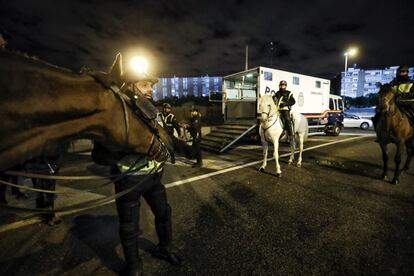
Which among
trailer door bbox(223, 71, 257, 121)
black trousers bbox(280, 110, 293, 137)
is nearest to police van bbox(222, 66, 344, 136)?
trailer door bbox(223, 71, 257, 121)

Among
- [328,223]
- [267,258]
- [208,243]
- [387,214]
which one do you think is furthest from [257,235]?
[387,214]

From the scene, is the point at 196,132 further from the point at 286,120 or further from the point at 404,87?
the point at 404,87

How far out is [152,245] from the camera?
2.96 meters

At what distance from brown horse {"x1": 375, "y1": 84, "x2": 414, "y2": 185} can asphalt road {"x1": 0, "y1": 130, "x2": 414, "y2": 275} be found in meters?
0.80

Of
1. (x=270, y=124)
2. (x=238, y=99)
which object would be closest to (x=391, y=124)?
(x=270, y=124)

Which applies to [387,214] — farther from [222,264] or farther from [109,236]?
[109,236]

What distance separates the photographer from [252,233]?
3203 mm

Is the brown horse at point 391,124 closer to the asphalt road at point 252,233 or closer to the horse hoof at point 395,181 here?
the horse hoof at point 395,181

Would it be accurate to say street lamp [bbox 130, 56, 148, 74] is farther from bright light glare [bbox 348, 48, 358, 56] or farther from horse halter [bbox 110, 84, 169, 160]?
bright light glare [bbox 348, 48, 358, 56]

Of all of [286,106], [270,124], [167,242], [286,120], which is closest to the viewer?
[167,242]

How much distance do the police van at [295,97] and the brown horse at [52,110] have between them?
9800 millimetres

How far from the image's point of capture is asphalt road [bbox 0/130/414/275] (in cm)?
252

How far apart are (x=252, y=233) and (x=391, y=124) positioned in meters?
5.01

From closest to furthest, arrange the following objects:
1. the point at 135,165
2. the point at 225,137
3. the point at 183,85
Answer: the point at 135,165 → the point at 225,137 → the point at 183,85
